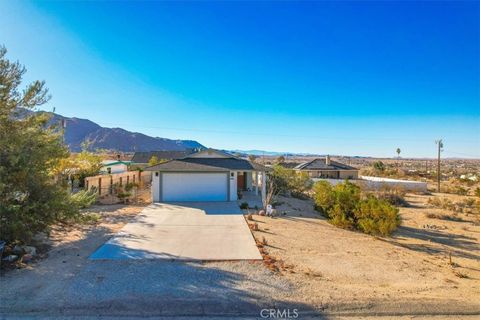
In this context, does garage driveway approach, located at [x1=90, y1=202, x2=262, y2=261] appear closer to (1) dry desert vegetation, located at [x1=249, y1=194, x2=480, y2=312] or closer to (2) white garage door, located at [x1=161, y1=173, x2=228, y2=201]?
(1) dry desert vegetation, located at [x1=249, y1=194, x2=480, y2=312]

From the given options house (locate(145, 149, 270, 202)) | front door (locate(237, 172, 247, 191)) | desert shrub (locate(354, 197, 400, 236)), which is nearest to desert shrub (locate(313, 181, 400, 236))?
desert shrub (locate(354, 197, 400, 236))

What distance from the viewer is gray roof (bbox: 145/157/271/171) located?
2111 cm

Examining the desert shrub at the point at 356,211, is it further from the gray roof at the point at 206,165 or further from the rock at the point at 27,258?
the rock at the point at 27,258

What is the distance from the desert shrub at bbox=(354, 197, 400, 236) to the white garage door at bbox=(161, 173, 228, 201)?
9.38 m

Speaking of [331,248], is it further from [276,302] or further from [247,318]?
[247,318]

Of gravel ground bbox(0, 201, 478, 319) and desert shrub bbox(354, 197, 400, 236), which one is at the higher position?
desert shrub bbox(354, 197, 400, 236)

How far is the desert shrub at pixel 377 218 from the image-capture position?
559 inches

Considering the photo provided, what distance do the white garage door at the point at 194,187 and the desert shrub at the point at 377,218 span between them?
30.8ft

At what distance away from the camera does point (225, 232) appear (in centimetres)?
1266

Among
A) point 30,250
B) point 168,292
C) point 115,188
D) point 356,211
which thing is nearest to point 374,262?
point 356,211

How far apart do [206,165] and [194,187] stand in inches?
69.8

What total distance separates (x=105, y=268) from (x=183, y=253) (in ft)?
7.51

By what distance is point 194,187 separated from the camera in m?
21.4

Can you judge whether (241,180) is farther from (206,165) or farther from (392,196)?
(392,196)
